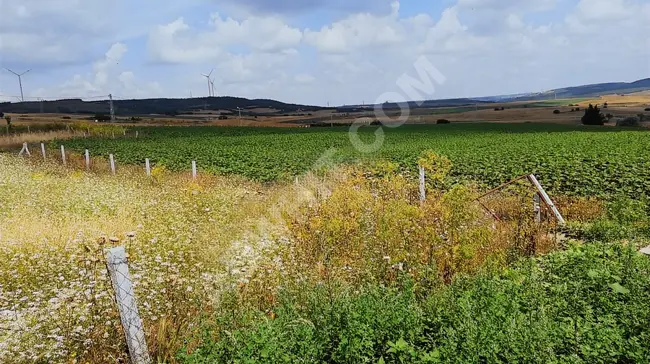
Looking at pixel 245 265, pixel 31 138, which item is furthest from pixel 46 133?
pixel 245 265

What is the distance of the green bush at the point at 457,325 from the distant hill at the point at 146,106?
14077cm

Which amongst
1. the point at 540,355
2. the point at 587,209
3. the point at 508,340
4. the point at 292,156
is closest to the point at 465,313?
the point at 508,340

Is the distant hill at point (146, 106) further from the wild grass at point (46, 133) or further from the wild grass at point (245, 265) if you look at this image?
the wild grass at point (245, 265)

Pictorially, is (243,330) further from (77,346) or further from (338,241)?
(338,241)

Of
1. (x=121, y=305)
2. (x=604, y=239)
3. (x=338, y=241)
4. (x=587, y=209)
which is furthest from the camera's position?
(x=587, y=209)

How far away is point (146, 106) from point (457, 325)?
550ft

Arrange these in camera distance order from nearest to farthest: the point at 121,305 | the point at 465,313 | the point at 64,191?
1. the point at 465,313
2. the point at 121,305
3. the point at 64,191

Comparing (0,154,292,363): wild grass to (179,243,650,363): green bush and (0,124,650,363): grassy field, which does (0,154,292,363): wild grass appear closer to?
(0,124,650,363): grassy field

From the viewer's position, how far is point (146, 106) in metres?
159

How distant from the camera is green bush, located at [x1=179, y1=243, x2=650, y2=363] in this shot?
4223 mm

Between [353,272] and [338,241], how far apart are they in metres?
1.04

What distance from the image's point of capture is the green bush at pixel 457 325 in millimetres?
4223

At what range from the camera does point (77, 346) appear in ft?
16.8

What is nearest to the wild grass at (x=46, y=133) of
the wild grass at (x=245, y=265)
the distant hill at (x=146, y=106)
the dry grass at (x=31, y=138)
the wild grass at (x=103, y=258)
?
the dry grass at (x=31, y=138)
